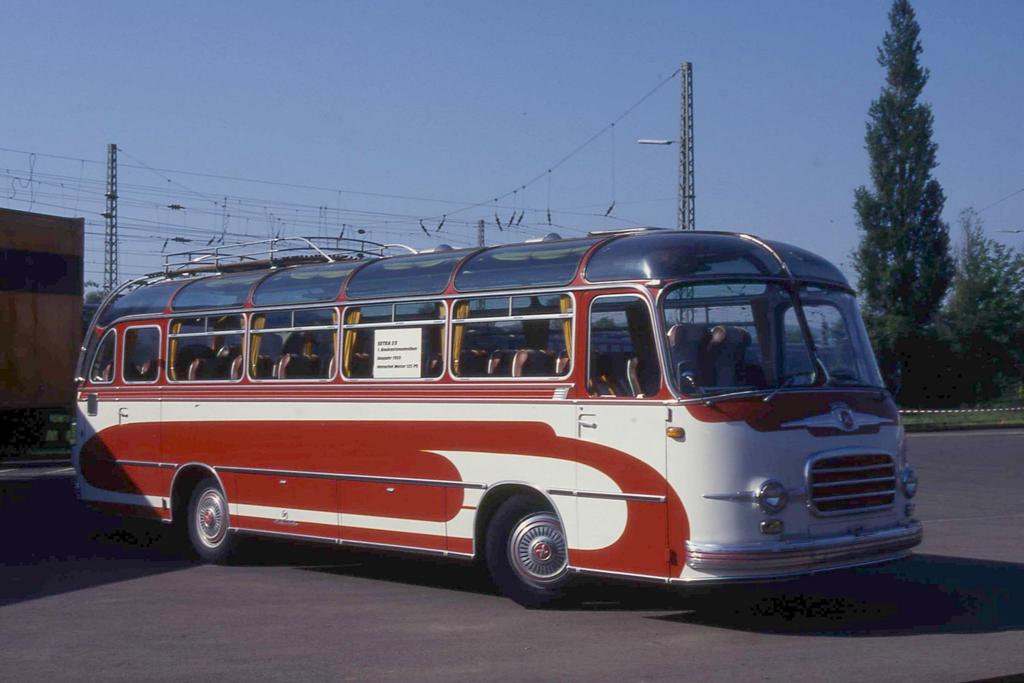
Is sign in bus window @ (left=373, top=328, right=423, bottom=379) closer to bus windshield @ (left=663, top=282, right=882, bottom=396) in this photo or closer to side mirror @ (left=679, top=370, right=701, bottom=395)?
bus windshield @ (left=663, top=282, right=882, bottom=396)

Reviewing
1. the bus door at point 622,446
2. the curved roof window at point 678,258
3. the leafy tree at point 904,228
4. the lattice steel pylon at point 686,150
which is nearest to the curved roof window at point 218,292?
the curved roof window at point 678,258

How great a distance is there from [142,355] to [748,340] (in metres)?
7.78

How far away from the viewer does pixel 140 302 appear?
15914 mm

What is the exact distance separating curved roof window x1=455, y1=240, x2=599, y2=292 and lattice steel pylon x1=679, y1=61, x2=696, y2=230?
1949cm

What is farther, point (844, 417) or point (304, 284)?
point (304, 284)

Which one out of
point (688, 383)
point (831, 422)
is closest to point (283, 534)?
point (688, 383)

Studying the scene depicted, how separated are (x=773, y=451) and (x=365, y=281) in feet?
15.5

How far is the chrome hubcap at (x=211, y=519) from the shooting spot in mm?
14211

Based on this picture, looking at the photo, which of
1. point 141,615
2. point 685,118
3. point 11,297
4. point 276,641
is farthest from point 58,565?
point 685,118

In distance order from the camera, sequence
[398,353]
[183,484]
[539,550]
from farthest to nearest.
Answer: [183,484], [398,353], [539,550]

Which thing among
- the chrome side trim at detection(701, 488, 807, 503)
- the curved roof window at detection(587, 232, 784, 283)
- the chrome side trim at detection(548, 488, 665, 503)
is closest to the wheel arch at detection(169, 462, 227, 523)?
the chrome side trim at detection(548, 488, 665, 503)

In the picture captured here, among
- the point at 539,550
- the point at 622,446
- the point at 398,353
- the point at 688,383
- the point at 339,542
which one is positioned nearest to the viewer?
the point at 688,383

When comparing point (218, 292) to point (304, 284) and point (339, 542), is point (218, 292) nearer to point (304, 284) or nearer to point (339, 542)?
point (304, 284)

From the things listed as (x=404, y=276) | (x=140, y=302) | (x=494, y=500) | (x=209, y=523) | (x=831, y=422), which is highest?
(x=404, y=276)
